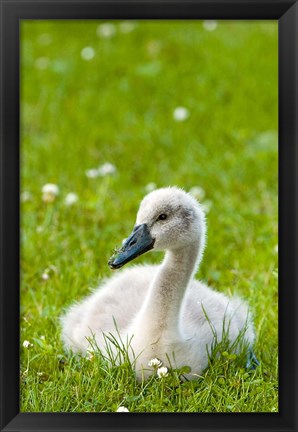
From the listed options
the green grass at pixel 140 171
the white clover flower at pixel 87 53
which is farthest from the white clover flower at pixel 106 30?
the white clover flower at pixel 87 53

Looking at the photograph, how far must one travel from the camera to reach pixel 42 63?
649 centimetres

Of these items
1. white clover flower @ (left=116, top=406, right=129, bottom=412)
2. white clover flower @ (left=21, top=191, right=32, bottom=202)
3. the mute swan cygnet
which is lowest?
white clover flower @ (left=116, top=406, right=129, bottom=412)

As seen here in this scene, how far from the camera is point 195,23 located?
673 centimetres

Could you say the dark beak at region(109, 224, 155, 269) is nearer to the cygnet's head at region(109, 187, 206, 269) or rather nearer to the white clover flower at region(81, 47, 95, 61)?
the cygnet's head at region(109, 187, 206, 269)

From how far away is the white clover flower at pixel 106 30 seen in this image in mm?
6676

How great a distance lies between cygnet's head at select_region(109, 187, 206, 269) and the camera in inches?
109

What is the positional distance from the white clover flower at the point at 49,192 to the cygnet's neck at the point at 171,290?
166cm

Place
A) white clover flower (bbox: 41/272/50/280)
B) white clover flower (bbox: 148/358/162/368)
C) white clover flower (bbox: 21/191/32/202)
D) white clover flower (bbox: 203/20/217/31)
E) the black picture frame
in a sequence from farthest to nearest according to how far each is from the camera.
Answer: white clover flower (bbox: 203/20/217/31) → white clover flower (bbox: 21/191/32/202) → white clover flower (bbox: 41/272/50/280) → white clover flower (bbox: 148/358/162/368) → the black picture frame

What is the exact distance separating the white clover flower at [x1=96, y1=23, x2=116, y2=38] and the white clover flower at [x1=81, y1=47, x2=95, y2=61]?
0.27 m

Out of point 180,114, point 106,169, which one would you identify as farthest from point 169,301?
point 180,114

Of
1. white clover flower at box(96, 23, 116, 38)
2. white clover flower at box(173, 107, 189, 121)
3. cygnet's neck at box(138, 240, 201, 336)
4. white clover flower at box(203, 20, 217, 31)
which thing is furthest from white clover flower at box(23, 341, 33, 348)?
white clover flower at box(203, 20, 217, 31)
